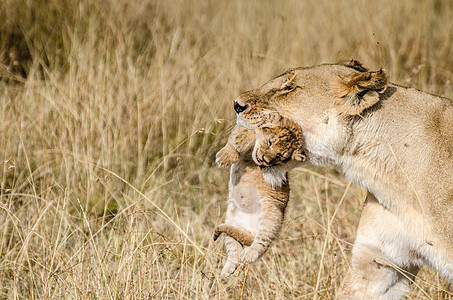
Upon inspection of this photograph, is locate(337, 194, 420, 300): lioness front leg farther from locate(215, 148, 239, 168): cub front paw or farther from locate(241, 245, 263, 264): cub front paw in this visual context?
locate(215, 148, 239, 168): cub front paw

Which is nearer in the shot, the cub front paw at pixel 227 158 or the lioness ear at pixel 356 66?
the cub front paw at pixel 227 158

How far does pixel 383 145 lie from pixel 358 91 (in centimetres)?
28

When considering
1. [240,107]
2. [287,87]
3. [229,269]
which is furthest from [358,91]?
[229,269]

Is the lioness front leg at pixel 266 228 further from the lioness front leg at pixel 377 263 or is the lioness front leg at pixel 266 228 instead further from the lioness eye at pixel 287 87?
the lioness eye at pixel 287 87

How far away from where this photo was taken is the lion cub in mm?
3123

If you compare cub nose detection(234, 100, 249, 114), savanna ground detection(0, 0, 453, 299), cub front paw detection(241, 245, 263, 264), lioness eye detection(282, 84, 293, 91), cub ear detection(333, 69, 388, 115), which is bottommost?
savanna ground detection(0, 0, 453, 299)

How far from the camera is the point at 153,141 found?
5.06 metres

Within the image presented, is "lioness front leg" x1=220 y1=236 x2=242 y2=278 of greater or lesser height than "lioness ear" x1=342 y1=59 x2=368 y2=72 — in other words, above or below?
below

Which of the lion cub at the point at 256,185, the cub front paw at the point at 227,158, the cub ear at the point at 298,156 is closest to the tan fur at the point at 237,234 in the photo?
the lion cub at the point at 256,185

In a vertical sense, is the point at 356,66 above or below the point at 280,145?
above

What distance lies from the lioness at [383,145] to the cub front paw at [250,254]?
0.50m

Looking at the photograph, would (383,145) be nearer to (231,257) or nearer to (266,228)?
(266,228)

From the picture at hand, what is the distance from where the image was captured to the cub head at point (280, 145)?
3104 millimetres

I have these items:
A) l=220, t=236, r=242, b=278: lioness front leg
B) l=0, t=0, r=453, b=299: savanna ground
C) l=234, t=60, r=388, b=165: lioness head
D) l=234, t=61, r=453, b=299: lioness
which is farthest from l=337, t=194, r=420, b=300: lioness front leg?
l=220, t=236, r=242, b=278: lioness front leg
